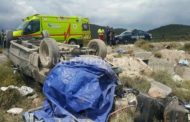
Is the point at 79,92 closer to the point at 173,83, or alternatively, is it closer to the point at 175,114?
the point at 175,114

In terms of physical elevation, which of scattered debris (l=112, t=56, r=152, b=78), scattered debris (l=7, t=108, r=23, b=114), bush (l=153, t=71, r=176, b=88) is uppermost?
scattered debris (l=112, t=56, r=152, b=78)

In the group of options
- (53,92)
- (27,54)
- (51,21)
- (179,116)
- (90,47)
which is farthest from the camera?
(51,21)

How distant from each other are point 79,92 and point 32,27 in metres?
16.1

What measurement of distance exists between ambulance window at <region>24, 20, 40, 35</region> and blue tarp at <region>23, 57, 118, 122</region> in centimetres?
1498

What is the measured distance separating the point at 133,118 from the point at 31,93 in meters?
3.30

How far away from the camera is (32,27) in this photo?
77.3 ft

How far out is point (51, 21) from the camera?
80.2ft

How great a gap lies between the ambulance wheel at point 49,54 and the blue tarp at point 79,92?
41.9 inches

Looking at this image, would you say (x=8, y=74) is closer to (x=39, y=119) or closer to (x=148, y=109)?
(x=39, y=119)

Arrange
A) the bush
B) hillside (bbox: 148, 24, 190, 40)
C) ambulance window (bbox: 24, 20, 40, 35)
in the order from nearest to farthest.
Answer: the bush → ambulance window (bbox: 24, 20, 40, 35) → hillside (bbox: 148, 24, 190, 40)

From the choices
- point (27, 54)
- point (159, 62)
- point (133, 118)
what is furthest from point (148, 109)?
point (159, 62)

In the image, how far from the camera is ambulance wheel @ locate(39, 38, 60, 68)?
32.6 feet

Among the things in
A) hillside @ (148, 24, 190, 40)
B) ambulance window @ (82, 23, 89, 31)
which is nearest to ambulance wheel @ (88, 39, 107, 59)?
ambulance window @ (82, 23, 89, 31)

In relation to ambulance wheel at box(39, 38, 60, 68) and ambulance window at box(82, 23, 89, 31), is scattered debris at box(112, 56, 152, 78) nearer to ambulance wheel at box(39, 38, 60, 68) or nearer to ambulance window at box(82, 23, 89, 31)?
ambulance wheel at box(39, 38, 60, 68)
